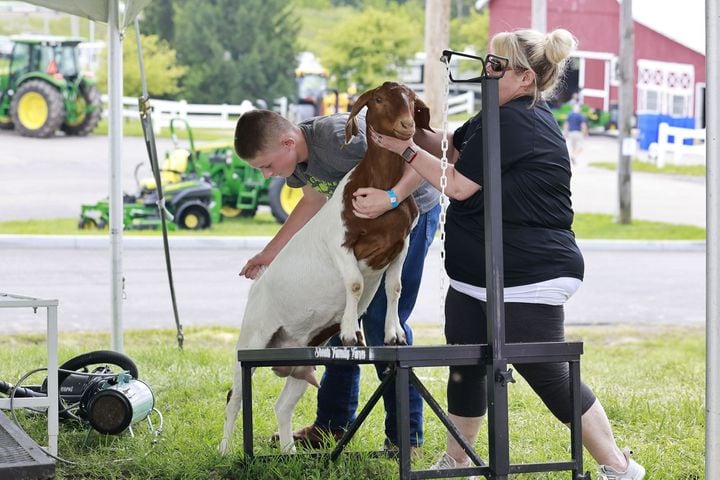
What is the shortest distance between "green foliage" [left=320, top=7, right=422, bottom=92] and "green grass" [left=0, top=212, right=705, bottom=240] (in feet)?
41.1

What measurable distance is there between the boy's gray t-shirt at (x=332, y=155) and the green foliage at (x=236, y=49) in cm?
2706

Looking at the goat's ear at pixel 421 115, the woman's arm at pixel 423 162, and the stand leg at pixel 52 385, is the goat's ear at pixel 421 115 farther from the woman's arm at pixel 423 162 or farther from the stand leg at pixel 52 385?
the stand leg at pixel 52 385

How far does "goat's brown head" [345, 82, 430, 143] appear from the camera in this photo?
3.10 m

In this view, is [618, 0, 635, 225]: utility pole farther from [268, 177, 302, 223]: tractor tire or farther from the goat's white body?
the goat's white body

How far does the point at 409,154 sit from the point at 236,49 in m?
29.8

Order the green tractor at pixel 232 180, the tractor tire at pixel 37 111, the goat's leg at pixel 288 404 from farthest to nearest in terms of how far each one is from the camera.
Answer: the tractor tire at pixel 37 111
the green tractor at pixel 232 180
the goat's leg at pixel 288 404

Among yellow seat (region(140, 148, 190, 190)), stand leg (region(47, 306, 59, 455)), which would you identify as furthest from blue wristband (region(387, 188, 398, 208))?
yellow seat (region(140, 148, 190, 190))

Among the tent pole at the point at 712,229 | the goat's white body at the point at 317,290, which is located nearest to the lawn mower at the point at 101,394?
the goat's white body at the point at 317,290

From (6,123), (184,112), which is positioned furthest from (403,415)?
(184,112)

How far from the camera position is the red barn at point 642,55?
28750mm

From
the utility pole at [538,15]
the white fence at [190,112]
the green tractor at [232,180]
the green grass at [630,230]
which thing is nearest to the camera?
the utility pole at [538,15]

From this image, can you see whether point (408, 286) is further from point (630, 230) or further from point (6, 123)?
point (6, 123)

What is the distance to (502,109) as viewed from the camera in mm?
3254

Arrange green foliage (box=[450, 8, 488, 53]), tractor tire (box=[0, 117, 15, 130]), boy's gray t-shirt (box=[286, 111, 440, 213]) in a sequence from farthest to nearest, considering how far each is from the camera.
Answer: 1. green foliage (box=[450, 8, 488, 53])
2. tractor tire (box=[0, 117, 15, 130])
3. boy's gray t-shirt (box=[286, 111, 440, 213])
